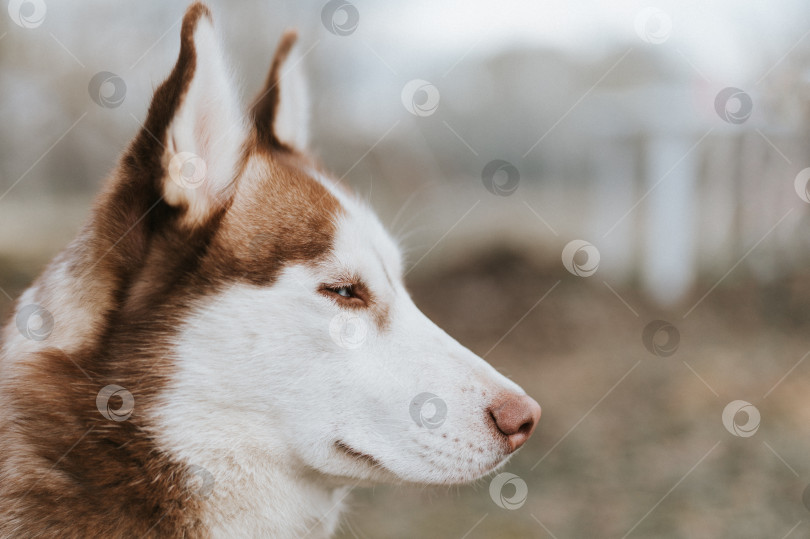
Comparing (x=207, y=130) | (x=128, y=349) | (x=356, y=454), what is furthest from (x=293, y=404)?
(x=207, y=130)

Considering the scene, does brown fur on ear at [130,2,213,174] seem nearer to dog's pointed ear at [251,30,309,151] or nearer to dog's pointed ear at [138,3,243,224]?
dog's pointed ear at [138,3,243,224]

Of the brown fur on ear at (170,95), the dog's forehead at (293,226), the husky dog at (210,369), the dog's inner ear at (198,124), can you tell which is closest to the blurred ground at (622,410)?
the husky dog at (210,369)

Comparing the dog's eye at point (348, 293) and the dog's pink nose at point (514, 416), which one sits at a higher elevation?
the dog's pink nose at point (514, 416)

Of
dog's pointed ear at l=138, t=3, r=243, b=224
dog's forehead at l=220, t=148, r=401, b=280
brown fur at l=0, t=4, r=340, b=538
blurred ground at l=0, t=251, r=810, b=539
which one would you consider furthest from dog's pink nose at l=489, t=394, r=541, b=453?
dog's pointed ear at l=138, t=3, r=243, b=224

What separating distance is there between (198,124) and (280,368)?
75 cm

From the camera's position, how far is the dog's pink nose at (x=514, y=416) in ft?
7.23

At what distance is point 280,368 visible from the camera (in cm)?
219

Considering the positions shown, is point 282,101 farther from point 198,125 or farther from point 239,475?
point 239,475

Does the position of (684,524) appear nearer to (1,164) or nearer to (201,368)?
(201,368)

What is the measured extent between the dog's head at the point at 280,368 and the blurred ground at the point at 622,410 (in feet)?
0.99

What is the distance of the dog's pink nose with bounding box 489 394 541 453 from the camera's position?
2.20 metres

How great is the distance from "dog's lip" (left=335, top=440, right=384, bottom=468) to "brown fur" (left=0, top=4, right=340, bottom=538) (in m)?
0.43

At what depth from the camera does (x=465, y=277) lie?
11320 mm

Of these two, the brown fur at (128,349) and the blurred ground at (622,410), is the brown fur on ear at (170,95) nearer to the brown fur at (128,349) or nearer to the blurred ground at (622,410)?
the brown fur at (128,349)
